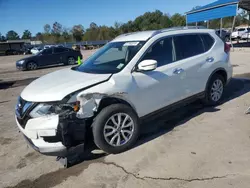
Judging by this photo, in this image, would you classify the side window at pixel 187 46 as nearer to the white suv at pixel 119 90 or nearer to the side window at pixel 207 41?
the white suv at pixel 119 90

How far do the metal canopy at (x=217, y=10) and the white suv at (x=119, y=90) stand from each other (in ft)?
50.4

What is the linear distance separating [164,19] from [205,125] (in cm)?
8545

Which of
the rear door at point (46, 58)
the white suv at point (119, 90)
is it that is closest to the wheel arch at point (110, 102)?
the white suv at point (119, 90)

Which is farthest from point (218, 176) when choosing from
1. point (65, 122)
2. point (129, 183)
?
point (65, 122)

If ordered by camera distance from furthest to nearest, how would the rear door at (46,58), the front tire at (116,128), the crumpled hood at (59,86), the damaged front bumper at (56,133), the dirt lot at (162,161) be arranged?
the rear door at (46,58), the front tire at (116,128), the crumpled hood at (59,86), the damaged front bumper at (56,133), the dirt lot at (162,161)

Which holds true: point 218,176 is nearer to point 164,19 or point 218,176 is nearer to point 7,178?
point 7,178

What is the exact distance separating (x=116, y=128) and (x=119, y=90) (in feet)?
1.92

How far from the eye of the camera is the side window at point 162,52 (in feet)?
14.3

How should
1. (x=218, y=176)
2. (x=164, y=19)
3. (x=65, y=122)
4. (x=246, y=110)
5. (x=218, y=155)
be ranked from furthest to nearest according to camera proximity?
(x=164, y=19), (x=246, y=110), (x=218, y=155), (x=65, y=122), (x=218, y=176)

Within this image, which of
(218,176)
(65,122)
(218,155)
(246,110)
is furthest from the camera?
(246,110)

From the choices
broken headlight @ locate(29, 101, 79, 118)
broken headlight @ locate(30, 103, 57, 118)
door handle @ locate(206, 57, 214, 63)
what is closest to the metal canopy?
door handle @ locate(206, 57, 214, 63)

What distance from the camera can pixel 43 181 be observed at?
11.0ft

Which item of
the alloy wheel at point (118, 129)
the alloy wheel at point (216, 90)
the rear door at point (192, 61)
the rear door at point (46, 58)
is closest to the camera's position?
the alloy wheel at point (118, 129)

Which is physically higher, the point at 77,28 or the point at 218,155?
the point at 77,28
